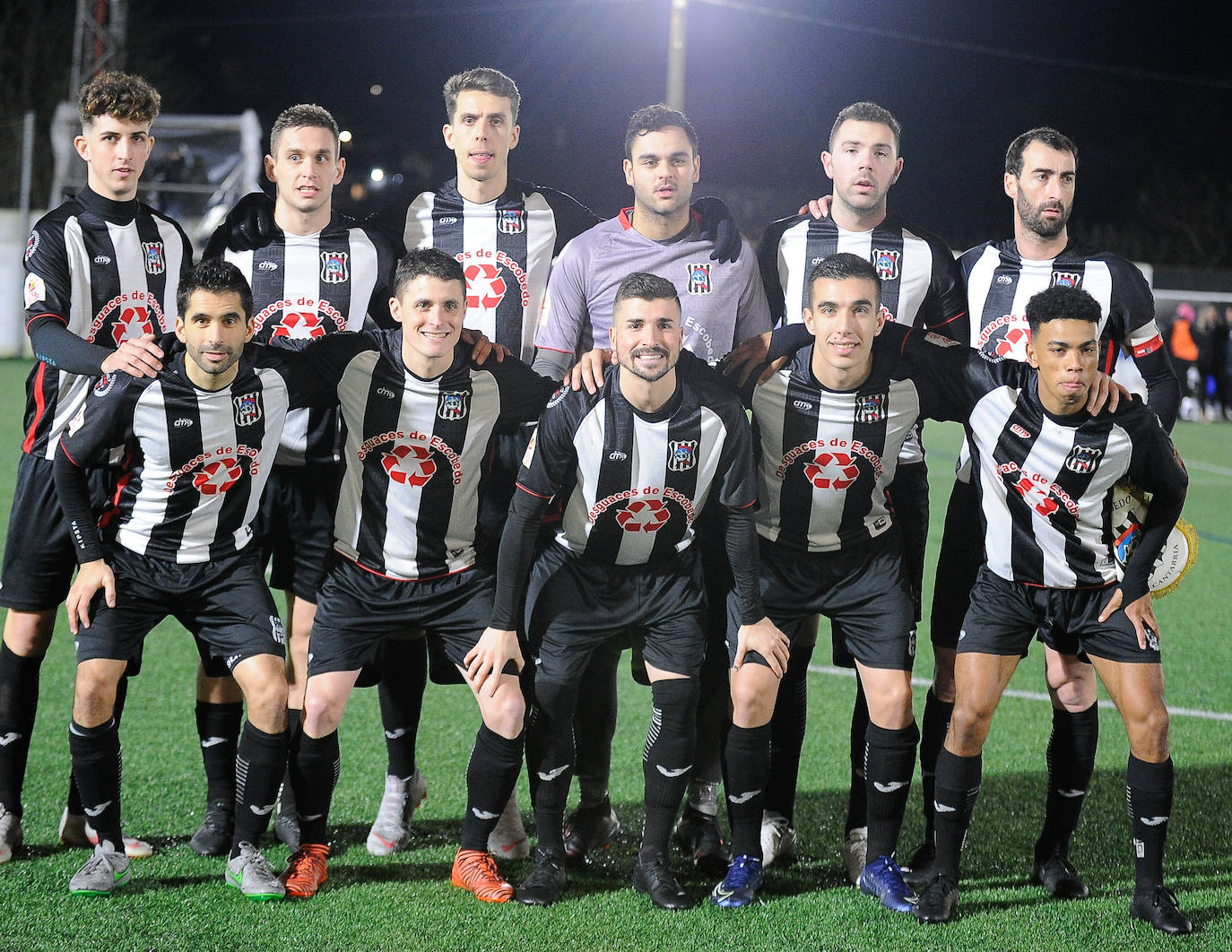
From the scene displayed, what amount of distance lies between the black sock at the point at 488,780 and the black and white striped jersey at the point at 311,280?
40.2 inches

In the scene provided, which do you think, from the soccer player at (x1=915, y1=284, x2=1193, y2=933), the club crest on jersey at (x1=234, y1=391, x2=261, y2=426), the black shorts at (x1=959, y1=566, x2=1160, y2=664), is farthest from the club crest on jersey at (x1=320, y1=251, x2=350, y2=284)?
the black shorts at (x1=959, y1=566, x2=1160, y2=664)

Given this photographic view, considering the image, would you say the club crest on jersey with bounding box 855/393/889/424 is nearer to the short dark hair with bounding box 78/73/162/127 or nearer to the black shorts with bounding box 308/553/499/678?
the black shorts with bounding box 308/553/499/678

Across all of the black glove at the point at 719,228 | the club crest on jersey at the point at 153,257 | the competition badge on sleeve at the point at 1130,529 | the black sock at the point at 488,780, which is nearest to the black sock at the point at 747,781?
the black sock at the point at 488,780

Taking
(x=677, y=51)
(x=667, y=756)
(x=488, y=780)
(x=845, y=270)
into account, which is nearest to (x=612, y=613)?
(x=667, y=756)

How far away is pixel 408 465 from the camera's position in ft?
11.7

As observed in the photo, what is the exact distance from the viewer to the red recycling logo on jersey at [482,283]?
3.99 m

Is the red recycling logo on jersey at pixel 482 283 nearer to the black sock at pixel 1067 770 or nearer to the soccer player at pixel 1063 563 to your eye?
the soccer player at pixel 1063 563

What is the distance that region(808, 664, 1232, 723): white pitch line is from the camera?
529cm

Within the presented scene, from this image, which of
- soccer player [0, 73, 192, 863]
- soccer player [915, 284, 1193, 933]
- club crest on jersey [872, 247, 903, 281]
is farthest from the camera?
club crest on jersey [872, 247, 903, 281]

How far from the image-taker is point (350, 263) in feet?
12.9

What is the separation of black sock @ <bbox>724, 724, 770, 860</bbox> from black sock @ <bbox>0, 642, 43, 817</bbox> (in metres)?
2.04

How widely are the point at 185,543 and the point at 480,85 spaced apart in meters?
1.65

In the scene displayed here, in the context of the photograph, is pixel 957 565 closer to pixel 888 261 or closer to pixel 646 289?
pixel 888 261


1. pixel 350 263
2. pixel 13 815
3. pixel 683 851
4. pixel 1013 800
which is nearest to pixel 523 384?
pixel 350 263
